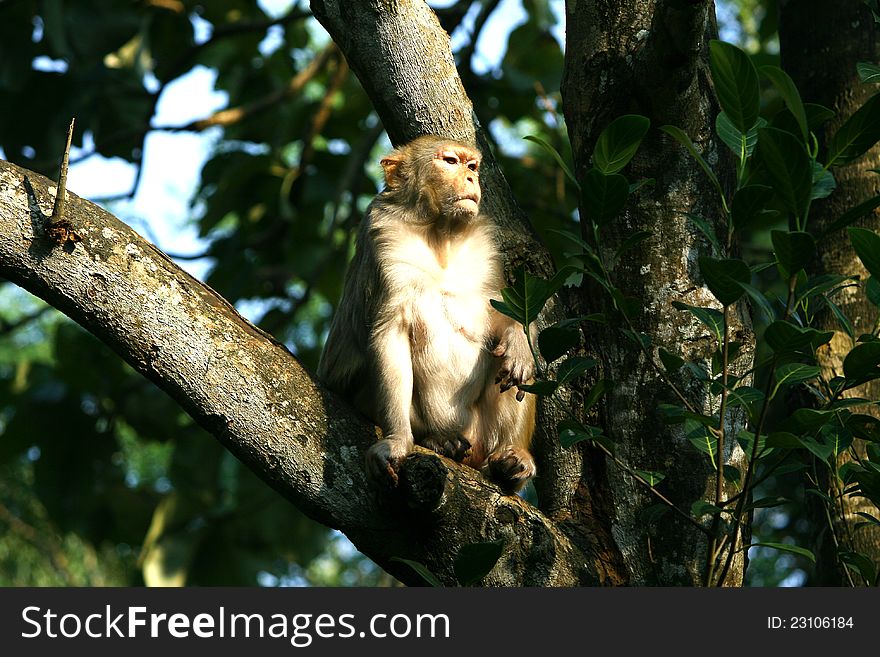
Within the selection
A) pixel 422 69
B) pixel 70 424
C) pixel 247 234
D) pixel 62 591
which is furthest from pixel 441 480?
pixel 247 234

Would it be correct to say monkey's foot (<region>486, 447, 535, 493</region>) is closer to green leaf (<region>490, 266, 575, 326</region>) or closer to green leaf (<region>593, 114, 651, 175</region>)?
green leaf (<region>490, 266, 575, 326</region>)

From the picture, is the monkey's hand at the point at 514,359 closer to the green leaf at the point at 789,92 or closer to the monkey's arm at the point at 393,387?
the monkey's arm at the point at 393,387

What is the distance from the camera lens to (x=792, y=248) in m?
2.21

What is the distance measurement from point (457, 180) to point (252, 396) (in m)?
1.50

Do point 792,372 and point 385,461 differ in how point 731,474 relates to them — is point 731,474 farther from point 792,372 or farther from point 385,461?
point 385,461

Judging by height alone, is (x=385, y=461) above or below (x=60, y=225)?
below

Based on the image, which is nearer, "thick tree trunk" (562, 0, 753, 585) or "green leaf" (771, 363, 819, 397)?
"green leaf" (771, 363, 819, 397)

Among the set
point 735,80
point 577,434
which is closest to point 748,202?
point 735,80

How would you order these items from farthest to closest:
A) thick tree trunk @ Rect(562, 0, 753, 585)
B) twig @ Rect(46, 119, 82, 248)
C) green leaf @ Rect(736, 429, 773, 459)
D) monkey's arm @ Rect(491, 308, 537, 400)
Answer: monkey's arm @ Rect(491, 308, 537, 400), thick tree trunk @ Rect(562, 0, 753, 585), twig @ Rect(46, 119, 82, 248), green leaf @ Rect(736, 429, 773, 459)

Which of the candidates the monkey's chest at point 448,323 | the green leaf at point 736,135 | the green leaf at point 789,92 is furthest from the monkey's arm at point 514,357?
the green leaf at point 789,92

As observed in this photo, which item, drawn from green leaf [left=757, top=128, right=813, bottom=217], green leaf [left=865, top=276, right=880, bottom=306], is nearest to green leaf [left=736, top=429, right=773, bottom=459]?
green leaf [left=865, top=276, right=880, bottom=306]

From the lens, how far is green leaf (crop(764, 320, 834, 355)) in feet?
7.28

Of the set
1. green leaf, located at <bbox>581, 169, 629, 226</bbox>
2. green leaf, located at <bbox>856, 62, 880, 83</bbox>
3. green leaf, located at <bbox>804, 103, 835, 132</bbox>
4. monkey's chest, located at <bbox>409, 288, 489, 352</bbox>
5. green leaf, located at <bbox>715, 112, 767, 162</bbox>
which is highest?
monkey's chest, located at <bbox>409, 288, 489, 352</bbox>

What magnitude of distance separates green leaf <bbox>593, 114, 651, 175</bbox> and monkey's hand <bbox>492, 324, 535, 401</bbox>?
128 cm
